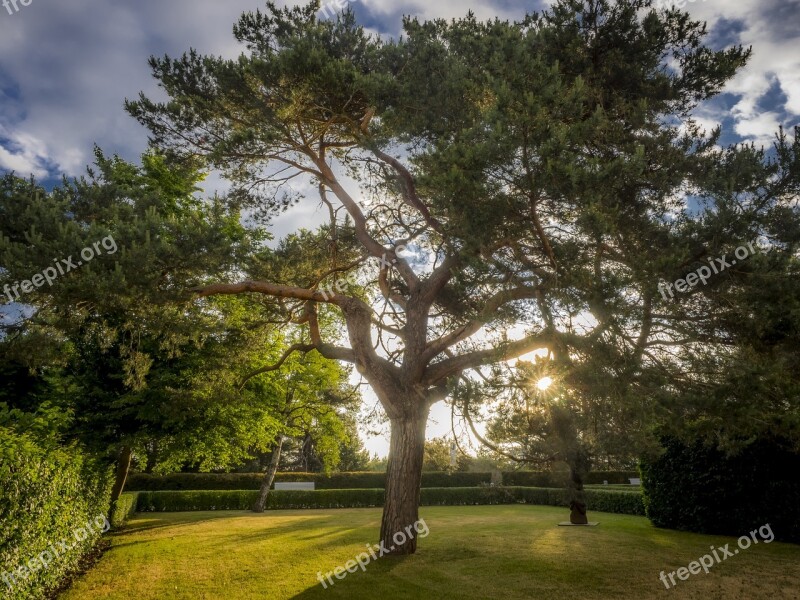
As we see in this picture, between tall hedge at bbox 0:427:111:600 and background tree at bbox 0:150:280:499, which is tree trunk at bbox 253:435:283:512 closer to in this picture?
background tree at bbox 0:150:280:499

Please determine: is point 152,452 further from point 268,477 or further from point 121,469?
point 268,477

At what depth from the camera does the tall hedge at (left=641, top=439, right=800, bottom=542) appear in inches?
460

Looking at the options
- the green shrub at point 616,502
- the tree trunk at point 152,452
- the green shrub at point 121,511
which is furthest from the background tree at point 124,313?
the green shrub at point 616,502

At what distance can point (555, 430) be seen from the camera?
955 centimetres

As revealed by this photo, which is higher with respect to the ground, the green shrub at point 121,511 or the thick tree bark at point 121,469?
the thick tree bark at point 121,469

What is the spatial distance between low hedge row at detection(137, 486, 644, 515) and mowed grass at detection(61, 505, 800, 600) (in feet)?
23.4

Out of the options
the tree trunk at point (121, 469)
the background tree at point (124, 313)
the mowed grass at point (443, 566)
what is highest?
the background tree at point (124, 313)

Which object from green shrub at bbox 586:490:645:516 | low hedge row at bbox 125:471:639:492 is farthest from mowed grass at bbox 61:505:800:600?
low hedge row at bbox 125:471:639:492

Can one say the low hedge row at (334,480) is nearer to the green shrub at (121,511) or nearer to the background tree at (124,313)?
the green shrub at (121,511)

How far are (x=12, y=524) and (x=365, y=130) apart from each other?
8569 mm

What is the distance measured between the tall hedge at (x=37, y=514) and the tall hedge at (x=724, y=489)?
13.2 m

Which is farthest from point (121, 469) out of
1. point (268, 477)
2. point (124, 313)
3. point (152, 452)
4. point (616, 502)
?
point (616, 502)

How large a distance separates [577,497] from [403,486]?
25.5ft

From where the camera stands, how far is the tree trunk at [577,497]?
14.1 metres
